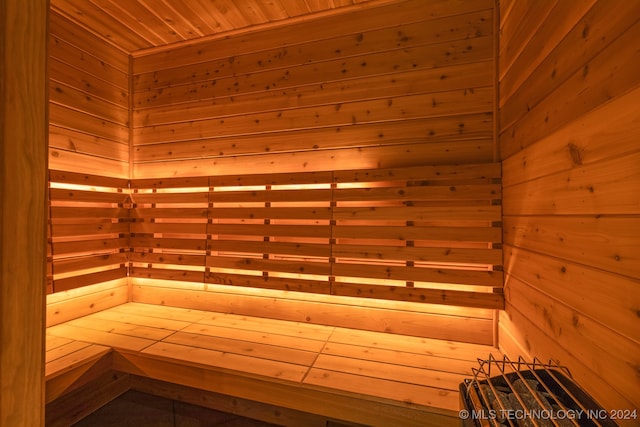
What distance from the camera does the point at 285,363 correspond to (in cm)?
200

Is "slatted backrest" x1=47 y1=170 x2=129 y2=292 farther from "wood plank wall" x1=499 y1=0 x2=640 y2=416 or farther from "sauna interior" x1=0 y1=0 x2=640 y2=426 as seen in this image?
"wood plank wall" x1=499 y1=0 x2=640 y2=416

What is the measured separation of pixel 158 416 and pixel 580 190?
331 centimetres

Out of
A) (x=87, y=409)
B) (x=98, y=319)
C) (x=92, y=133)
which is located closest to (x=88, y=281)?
(x=98, y=319)

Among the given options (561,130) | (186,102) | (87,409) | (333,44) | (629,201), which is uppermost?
(333,44)

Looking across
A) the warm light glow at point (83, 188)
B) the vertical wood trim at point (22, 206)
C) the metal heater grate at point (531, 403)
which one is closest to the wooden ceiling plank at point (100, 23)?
the warm light glow at point (83, 188)

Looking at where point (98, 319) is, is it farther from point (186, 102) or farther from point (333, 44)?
point (333, 44)

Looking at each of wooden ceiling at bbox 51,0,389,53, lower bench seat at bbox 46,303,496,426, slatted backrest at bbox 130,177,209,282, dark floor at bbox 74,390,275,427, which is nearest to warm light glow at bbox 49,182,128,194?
slatted backrest at bbox 130,177,209,282

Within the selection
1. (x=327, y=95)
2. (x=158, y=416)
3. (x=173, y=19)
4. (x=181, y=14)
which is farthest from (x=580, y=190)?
(x=173, y=19)

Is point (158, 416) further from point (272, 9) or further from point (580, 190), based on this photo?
point (272, 9)

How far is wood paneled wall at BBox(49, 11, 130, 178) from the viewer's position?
2678 mm

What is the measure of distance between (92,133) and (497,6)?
3958mm

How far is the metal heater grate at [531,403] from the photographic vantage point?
0.95 m

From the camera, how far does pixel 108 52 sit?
10.3ft

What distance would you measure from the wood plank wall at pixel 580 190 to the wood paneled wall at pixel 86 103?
384cm
